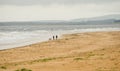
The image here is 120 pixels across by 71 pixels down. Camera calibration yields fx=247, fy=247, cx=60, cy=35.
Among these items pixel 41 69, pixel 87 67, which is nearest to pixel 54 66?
pixel 41 69

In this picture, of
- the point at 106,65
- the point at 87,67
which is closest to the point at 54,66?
the point at 87,67

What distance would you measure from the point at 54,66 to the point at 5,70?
3.40 metres

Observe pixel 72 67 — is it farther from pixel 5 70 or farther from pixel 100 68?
pixel 5 70

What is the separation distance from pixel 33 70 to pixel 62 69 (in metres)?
1.91

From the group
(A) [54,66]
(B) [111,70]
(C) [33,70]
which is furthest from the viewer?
(A) [54,66]

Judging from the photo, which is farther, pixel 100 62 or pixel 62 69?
pixel 100 62

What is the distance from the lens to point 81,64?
17.7 metres

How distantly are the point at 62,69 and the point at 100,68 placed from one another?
2480mm

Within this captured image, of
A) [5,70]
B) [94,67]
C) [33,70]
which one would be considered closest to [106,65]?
[94,67]

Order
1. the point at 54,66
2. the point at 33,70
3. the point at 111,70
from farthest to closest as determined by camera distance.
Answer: the point at 54,66, the point at 33,70, the point at 111,70

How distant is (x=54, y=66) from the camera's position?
17.5 m

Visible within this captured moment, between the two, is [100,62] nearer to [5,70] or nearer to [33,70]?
[33,70]

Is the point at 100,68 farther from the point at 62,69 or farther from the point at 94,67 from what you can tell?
the point at 62,69

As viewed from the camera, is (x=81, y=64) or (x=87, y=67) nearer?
(x=87, y=67)
